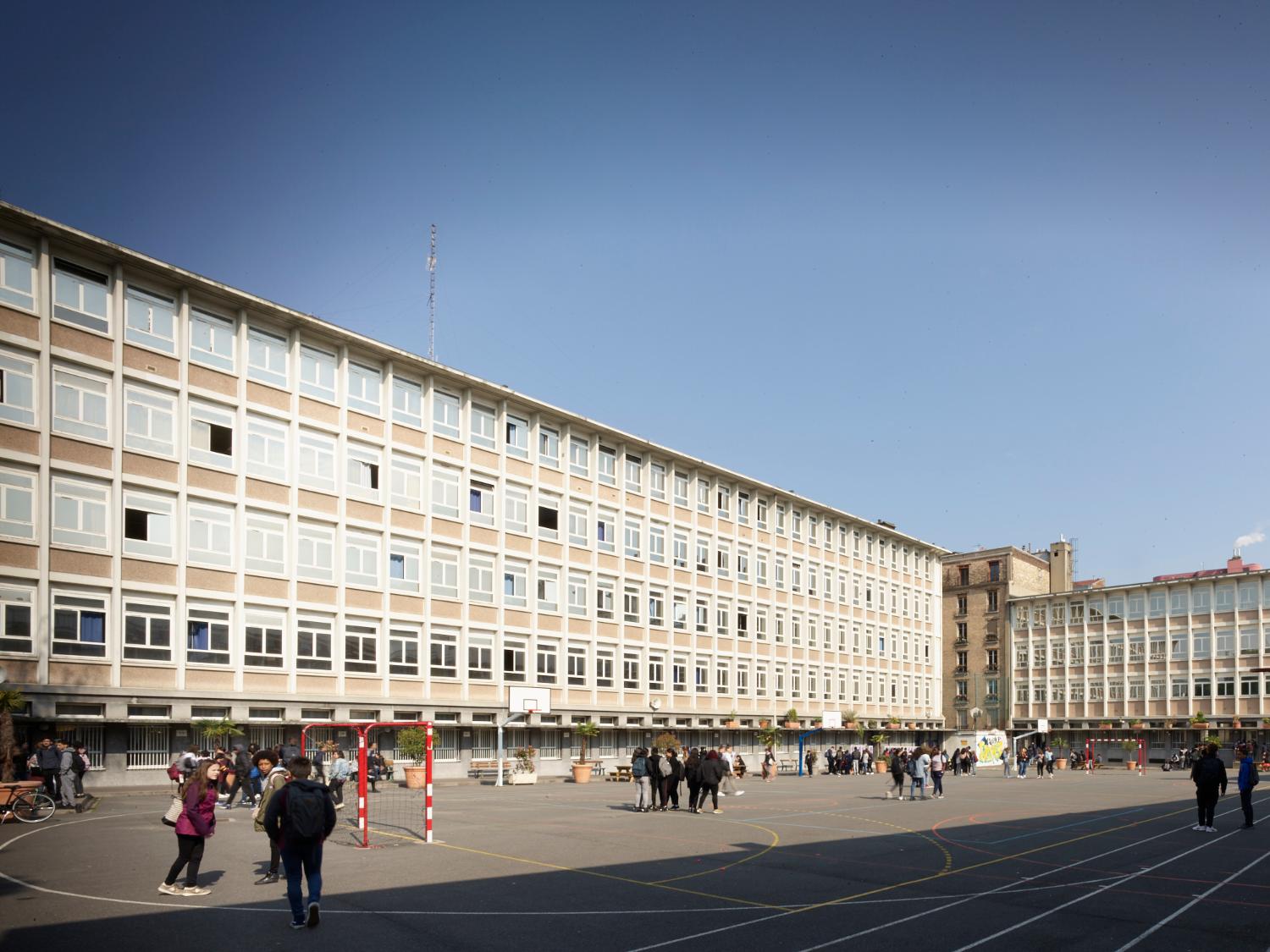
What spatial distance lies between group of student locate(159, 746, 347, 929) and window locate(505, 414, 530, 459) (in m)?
37.4

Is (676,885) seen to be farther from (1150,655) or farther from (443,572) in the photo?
(1150,655)

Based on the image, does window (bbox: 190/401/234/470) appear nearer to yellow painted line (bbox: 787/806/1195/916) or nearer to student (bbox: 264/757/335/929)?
student (bbox: 264/757/335/929)

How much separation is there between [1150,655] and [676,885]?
87.9m

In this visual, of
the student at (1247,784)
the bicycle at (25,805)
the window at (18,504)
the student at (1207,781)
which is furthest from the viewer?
the window at (18,504)

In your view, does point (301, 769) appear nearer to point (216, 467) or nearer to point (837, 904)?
point (837, 904)

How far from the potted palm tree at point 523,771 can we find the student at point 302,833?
3466cm

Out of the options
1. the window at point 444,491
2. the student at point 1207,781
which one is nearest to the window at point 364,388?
the window at point 444,491

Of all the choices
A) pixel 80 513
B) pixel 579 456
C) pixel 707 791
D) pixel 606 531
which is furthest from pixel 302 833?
pixel 606 531

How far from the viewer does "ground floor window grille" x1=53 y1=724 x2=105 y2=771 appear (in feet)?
122

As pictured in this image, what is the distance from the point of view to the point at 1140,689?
94.3 meters

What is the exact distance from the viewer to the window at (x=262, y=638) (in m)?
43.0

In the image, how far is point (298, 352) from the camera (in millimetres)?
46062

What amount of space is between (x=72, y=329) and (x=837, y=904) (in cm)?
3382

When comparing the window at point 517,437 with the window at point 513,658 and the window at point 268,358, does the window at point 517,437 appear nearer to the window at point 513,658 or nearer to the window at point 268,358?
the window at point 513,658
